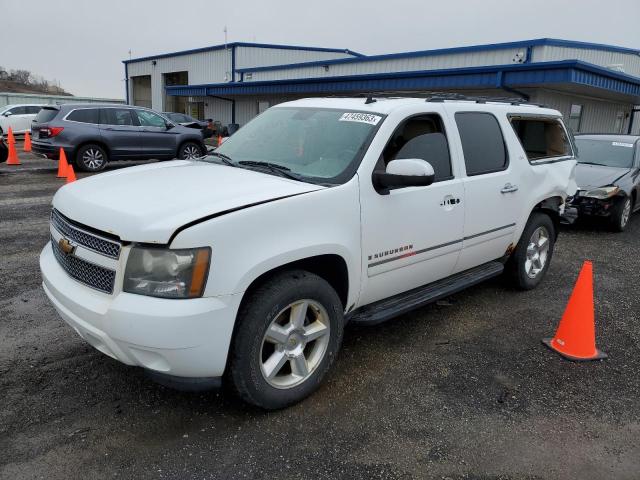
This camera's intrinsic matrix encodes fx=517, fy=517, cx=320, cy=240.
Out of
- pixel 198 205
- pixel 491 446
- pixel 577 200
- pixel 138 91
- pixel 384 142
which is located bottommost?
pixel 491 446

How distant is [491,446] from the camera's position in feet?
9.68

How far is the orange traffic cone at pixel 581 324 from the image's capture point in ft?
13.3

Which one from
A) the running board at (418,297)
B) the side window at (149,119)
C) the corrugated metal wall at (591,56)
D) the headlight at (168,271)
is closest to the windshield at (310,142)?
the running board at (418,297)

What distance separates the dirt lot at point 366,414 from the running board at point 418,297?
0.43 m

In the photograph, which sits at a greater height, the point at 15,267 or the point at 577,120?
the point at 577,120

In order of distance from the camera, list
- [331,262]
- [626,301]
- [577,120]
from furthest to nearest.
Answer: [577,120] → [626,301] → [331,262]

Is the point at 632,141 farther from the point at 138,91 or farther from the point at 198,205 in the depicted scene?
the point at 138,91

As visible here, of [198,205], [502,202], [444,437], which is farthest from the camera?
[502,202]

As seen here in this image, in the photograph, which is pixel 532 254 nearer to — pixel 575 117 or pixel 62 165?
pixel 62 165

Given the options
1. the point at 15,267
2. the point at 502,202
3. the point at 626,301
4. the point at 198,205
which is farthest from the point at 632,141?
the point at 15,267

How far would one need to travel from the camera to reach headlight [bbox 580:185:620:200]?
8422 millimetres

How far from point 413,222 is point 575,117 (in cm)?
1806

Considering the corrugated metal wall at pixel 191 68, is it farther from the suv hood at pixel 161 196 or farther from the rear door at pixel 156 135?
the suv hood at pixel 161 196

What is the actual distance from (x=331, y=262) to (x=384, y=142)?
928mm
